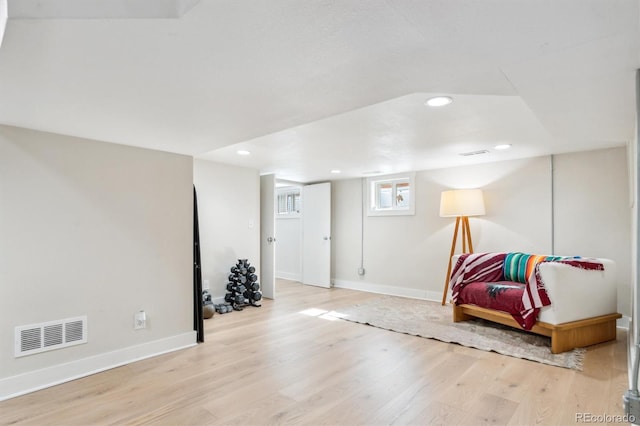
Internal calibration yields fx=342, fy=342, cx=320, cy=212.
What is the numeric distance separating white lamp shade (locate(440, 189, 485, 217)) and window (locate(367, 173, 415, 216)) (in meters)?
0.90

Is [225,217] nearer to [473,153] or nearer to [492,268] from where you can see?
[473,153]

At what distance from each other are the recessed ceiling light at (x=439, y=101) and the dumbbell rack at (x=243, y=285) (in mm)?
3474

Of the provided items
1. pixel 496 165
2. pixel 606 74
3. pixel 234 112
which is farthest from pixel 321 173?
pixel 606 74

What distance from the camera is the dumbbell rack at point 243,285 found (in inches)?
187

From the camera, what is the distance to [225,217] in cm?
494

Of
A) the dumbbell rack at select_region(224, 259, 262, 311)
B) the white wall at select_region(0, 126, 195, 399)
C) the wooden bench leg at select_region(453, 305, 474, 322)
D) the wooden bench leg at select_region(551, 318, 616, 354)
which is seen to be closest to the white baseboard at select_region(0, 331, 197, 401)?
the white wall at select_region(0, 126, 195, 399)

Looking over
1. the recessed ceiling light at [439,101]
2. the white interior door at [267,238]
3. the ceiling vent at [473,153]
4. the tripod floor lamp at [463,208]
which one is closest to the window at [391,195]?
the tripod floor lamp at [463,208]

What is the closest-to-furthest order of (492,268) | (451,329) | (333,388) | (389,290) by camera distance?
(333,388) → (451,329) → (492,268) → (389,290)

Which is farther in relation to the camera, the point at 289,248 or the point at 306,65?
the point at 289,248

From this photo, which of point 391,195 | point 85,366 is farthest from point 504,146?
point 85,366

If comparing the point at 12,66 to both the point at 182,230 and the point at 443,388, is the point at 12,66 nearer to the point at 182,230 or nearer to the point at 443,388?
the point at 182,230

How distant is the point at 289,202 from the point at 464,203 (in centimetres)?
394

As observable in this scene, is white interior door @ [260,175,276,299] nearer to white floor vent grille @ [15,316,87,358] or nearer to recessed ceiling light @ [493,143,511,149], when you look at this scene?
white floor vent grille @ [15,316,87,358]

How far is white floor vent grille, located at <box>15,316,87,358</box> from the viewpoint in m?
2.29
